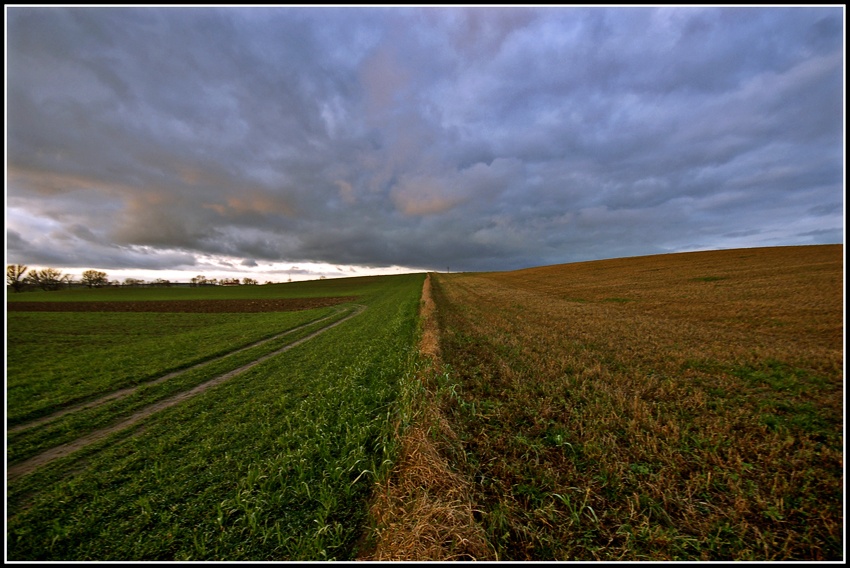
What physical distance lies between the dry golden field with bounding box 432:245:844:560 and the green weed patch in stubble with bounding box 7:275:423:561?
2002 mm

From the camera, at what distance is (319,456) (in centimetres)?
581

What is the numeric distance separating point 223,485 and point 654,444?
795 centimetres

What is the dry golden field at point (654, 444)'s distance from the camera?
144 inches

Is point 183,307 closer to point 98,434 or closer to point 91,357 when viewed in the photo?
point 91,357

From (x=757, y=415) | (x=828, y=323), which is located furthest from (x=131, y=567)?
(x=828, y=323)

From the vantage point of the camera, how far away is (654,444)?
527 centimetres

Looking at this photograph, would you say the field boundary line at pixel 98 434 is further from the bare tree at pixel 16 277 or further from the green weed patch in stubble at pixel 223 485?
the bare tree at pixel 16 277

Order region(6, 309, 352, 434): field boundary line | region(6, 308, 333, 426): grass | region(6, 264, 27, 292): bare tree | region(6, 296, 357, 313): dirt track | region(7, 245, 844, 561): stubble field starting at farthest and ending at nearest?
region(6, 264, 27, 292): bare tree
region(6, 296, 357, 313): dirt track
region(6, 308, 333, 426): grass
region(6, 309, 352, 434): field boundary line
region(7, 245, 844, 561): stubble field

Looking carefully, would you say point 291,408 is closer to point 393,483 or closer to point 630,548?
point 393,483

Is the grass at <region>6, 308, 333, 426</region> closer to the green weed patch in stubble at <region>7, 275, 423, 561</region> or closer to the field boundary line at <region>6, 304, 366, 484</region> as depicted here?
the field boundary line at <region>6, 304, 366, 484</region>

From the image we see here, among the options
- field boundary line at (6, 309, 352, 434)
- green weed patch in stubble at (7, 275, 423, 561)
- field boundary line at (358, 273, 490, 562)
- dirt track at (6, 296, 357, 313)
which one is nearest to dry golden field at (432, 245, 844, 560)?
field boundary line at (358, 273, 490, 562)

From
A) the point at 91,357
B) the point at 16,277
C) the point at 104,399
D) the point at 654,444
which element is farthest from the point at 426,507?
the point at 16,277

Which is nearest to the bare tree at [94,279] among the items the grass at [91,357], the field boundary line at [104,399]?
the grass at [91,357]

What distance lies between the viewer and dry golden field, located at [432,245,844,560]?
3.67m
